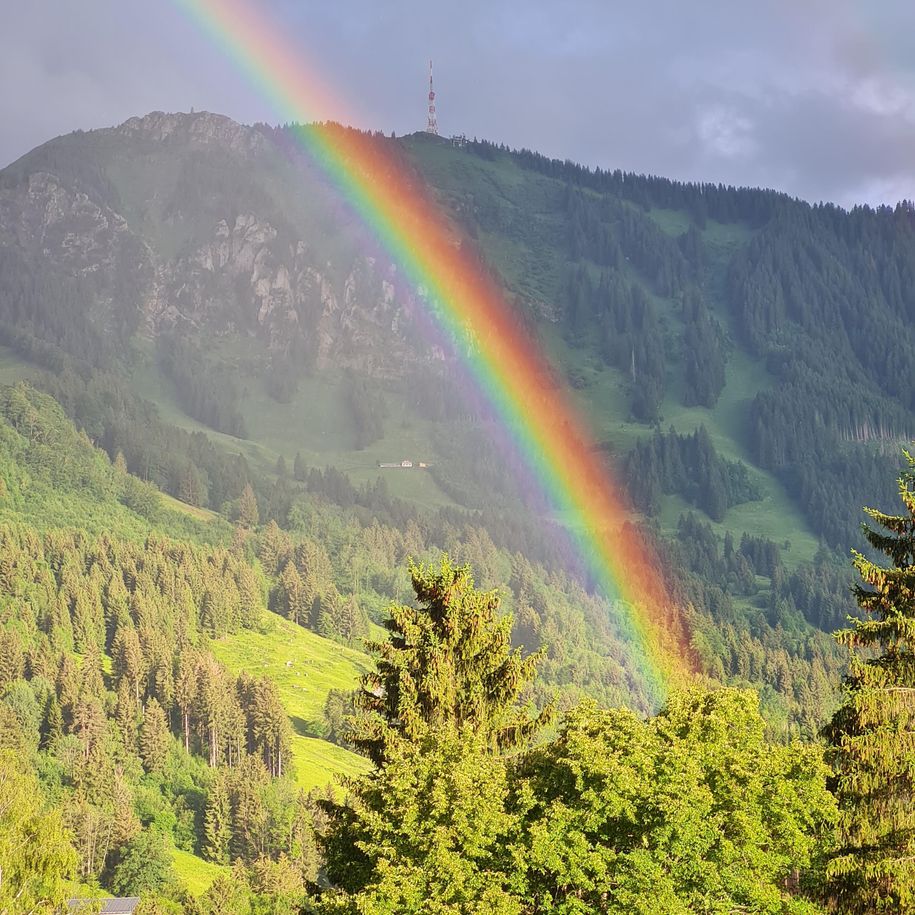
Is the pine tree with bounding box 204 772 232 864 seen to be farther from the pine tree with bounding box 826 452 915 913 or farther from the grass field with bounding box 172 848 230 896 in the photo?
the pine tree with bounding box 826 452 915 913

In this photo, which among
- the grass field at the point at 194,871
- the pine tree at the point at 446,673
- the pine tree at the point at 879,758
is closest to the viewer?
the pine tree at the point at 879,758

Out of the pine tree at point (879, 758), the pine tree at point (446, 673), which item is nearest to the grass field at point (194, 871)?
the pine tree at point (446, 673)

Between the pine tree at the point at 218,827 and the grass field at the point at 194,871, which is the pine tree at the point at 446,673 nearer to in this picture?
the grass field at the point at 194,871

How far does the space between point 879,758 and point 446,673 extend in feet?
56.9

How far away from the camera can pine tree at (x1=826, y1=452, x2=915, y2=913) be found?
1510 inches

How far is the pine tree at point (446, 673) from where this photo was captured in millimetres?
49062

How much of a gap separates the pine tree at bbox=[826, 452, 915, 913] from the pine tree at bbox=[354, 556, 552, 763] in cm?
1358

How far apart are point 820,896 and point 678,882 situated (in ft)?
16.2

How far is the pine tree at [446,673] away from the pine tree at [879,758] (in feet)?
44.5

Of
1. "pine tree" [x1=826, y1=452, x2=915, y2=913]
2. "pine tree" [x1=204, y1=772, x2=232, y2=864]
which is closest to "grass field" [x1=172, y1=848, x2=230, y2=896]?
"pine tree" [x1=204, y1=772, x2=232, y2=864]

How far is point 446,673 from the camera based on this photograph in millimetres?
49156

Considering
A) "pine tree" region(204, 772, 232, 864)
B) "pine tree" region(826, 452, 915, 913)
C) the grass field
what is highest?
"pine tree" region(826, 452, 915, 913)

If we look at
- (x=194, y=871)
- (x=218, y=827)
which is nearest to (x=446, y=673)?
(x=194, y=871)

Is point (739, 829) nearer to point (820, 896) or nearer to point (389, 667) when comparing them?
point (820, 896)
